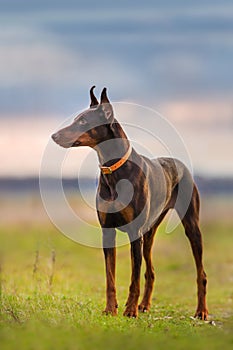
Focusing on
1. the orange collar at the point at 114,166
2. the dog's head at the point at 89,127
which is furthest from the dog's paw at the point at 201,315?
the dog's head at the point at 89,127

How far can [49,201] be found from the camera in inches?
458

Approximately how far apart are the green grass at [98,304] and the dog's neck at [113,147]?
2.11 meters

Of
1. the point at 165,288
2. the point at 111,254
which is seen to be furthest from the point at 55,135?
the point at 165,288

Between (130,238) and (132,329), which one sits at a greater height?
(130,238)

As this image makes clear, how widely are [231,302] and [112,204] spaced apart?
580 cm

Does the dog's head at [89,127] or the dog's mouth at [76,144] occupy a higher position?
the dog's head at [89,127]

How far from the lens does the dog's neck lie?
10.5 meters

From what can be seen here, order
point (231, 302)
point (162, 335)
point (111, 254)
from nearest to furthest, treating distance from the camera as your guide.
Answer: point (162, 335), point (111, 254), point (231, 302)

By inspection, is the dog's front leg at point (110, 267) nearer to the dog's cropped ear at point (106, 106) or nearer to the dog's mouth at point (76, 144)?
the dog's mouth at point (76, 144)

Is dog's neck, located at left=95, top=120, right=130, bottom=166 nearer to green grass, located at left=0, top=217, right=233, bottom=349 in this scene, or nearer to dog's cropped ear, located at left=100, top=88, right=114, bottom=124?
dog's cropped ear, located at left=100, top=88, right=114, bottom=124

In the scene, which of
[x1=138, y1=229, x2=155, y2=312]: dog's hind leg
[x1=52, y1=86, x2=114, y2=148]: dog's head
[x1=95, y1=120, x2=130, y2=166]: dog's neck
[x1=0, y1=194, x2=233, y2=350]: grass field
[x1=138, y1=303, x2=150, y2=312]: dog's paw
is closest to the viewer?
[x1=0, y1=194, x2=233, y2=350]: grass field

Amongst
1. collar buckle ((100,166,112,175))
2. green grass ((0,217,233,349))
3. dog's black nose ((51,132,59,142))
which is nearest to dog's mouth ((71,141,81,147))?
dog's black nose ((51,132,59,142))

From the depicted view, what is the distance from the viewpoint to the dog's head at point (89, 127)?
401 inches

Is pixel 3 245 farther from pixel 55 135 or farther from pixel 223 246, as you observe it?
pixel 55 135
